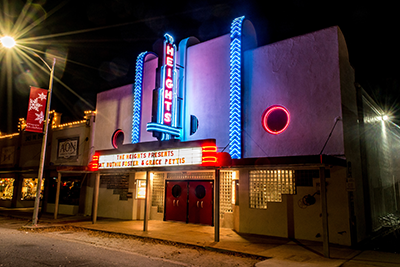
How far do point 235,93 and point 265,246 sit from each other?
6.52 m

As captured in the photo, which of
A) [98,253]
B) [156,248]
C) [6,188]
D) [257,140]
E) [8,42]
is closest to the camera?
[98,253]

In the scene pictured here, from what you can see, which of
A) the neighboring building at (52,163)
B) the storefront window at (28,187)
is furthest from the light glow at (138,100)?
the storefront window at (28,187)

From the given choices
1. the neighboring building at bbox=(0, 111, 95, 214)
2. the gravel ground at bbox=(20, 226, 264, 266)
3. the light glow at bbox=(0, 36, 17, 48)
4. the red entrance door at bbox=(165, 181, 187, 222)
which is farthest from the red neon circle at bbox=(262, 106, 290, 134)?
the neighboring building at bbox=(0, 111, 95, 214)

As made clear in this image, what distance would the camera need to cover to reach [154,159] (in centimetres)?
1336

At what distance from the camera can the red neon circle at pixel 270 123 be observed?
12.3 m

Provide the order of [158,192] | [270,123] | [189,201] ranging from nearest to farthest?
[270,123], [189,201], [158,192]

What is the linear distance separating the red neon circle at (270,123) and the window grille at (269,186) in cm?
172

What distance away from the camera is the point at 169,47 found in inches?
596

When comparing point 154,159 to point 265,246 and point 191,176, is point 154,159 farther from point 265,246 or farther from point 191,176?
point 265,246

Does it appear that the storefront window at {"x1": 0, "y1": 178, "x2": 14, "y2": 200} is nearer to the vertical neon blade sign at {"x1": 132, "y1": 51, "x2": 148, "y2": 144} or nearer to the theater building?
the theater building

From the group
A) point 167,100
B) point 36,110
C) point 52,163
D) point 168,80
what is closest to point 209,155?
point 167,100

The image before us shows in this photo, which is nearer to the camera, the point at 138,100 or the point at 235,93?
the point at 235,93

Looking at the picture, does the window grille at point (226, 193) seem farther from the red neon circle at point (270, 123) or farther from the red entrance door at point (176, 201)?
the red neon circle at point (270, 123)

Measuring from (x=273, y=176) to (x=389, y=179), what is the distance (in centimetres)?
1207
